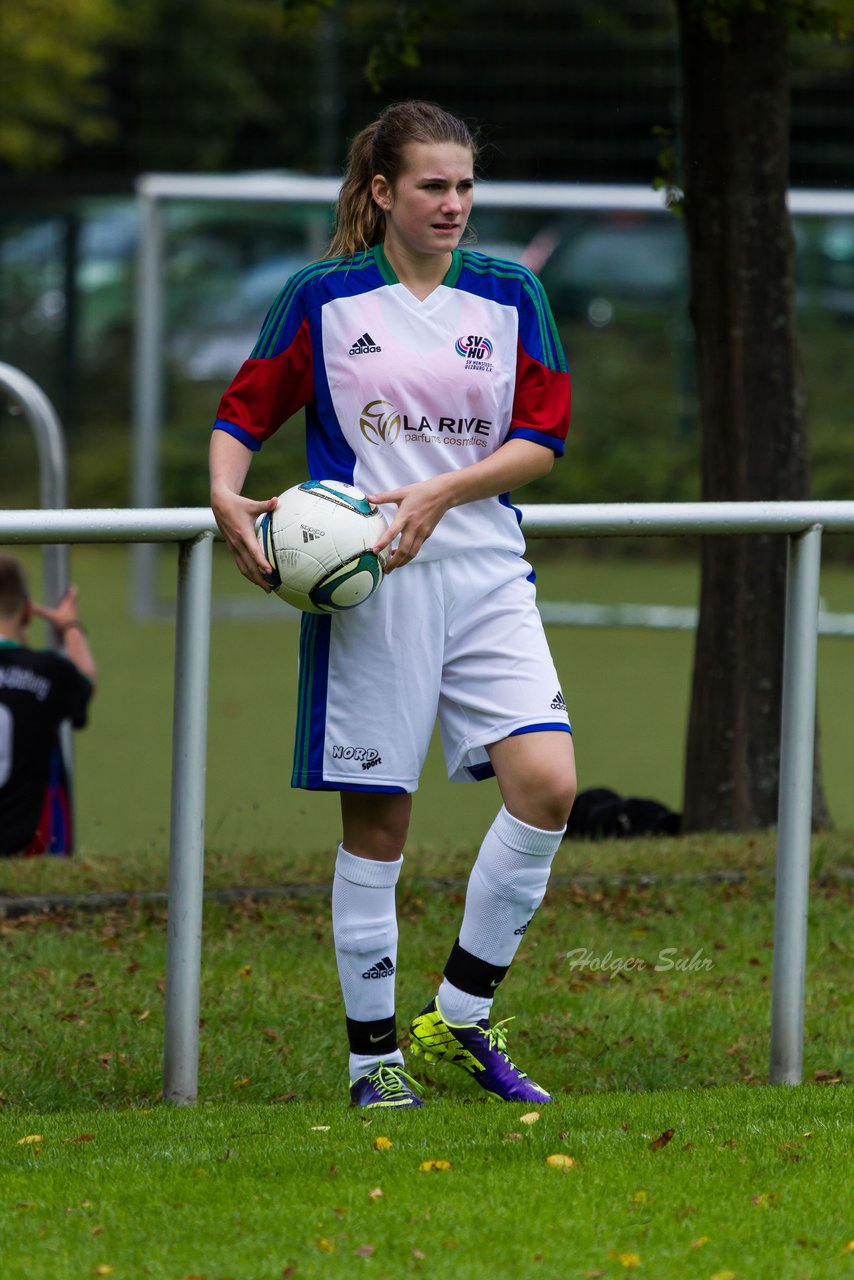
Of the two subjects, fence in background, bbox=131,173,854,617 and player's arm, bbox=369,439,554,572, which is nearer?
player's arm, bbox=369,439,554,572

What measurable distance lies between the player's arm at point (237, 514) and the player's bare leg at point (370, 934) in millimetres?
486

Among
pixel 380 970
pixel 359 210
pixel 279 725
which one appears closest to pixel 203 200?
pixel 279 725

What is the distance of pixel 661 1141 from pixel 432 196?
1663 millimetres

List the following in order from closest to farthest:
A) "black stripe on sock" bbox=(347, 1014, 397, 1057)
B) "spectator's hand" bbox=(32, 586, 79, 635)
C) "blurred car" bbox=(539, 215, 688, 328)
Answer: "black stripe on sock" bbox=(347, 1014, 397, 1057)
"spectator's hand" bbox=(32, 586, 79, 635)
"blurred car" bbox=(539, 215, 688, 328)

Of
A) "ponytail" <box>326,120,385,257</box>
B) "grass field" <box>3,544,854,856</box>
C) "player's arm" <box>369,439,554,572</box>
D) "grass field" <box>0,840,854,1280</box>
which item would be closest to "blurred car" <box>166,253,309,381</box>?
"grass field" <box>3,544,854,856</box>

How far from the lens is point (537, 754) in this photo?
3381 millimetres

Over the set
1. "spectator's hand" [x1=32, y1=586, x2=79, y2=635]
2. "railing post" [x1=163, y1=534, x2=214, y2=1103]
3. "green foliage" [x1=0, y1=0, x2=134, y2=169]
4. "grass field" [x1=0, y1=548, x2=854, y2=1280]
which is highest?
"green foliage" [x1=0, y1=0, x2=134, y2=169]

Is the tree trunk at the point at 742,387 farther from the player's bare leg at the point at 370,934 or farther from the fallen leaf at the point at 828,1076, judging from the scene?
the player's bare leg at the point at 370,934

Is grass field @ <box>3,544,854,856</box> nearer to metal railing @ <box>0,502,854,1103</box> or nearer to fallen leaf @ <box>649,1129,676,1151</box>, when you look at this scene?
metal railing @ <box>0,502,854,1103</box>

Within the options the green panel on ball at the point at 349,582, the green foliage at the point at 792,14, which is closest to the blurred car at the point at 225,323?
the green foliage at the point at 792,14

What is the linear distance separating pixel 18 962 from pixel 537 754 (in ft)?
6.15

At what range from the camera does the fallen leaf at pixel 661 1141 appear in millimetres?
3135

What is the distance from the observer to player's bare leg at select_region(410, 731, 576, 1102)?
3391mm

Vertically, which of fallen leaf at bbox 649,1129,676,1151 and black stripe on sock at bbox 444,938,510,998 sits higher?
black stripe on sock at bbox 444,938,510,998
